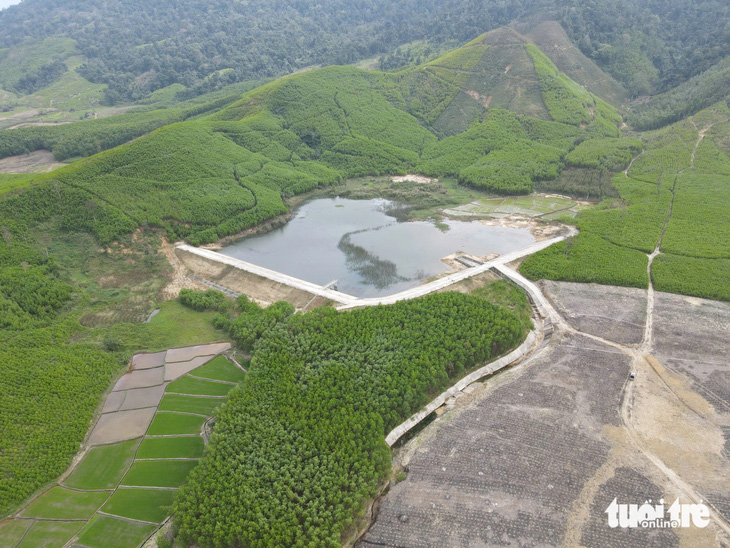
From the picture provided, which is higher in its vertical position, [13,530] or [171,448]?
[13,530]

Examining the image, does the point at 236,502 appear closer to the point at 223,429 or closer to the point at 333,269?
the point at 223,429

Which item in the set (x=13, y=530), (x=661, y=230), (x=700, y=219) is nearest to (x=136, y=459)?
(x=13, y=530)

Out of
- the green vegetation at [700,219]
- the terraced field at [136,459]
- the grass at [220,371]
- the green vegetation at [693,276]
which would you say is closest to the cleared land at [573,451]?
the green vegetation at [693,276]

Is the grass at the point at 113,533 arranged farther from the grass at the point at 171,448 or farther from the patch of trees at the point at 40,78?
the patch of trees at the point at 40,78

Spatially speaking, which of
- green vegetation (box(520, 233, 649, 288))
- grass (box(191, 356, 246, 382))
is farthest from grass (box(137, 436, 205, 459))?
green vegetation (box(520, 233, 649, 288))

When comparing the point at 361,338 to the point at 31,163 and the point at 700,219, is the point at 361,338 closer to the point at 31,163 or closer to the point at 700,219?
the point at 700,219

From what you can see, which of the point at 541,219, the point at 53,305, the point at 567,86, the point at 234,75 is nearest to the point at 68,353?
the point at 53,305

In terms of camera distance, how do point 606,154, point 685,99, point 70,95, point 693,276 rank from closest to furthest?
point 693,276
point 606,154
point 685,99
point 70,95
